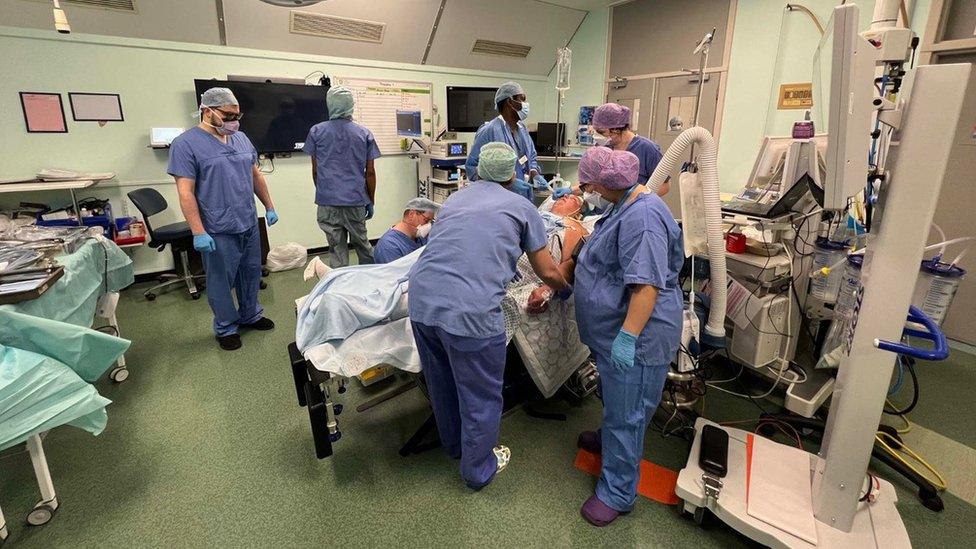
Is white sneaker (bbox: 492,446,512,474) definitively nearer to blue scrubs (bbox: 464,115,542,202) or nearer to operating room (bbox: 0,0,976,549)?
operating room (bbox: 0,0,976,549)

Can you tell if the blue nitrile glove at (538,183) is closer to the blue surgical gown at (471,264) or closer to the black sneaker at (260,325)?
the blue surgical gown at (471,264)

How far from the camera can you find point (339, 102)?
3.12 meters

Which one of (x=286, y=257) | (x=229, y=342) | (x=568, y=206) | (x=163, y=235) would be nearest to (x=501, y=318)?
(x=568, y=206)

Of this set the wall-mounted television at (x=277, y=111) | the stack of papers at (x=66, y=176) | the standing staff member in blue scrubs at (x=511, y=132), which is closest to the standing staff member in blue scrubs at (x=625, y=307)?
the standing staff member in blue scrubs at (x=511, y=132)

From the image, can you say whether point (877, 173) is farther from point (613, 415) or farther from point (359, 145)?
point (359, 145)

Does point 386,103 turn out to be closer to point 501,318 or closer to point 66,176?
point 66,176

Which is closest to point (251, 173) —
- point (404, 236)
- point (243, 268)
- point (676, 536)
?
point (243, 268)

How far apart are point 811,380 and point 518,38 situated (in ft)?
14.5

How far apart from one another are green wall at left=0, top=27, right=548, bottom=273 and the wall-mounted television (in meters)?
0.21

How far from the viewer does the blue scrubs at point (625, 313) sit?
1.46 metres

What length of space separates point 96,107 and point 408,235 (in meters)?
3.08

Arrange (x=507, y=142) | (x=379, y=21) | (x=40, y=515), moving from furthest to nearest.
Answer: (x=379, y=21) < (x=507, y=142) < (x=40, y=515)

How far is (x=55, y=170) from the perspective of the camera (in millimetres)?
3463

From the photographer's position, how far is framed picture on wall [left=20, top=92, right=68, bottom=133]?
135 inches
